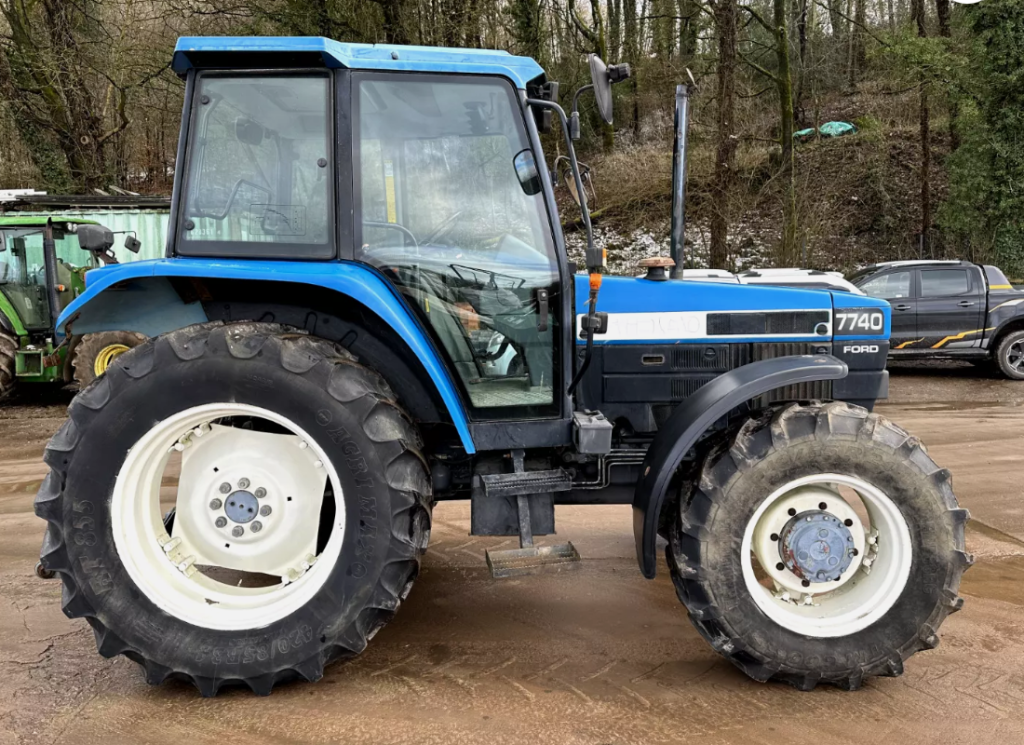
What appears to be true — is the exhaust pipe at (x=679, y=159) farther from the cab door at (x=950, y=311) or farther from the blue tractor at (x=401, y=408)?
the cab door at (x=950, y=311)

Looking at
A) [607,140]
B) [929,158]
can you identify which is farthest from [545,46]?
[929,158]

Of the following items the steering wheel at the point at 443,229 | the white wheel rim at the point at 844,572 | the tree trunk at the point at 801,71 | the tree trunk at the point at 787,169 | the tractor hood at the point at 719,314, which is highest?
the tree trunk at the point at 801,71

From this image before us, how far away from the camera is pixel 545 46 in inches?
819

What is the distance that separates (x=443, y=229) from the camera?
3045 mm

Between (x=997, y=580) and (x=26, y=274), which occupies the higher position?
(x=26, y=274)

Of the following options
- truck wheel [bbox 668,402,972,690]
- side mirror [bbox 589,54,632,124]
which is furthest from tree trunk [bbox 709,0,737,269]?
truck wheel [bbox 668,402,972,690]

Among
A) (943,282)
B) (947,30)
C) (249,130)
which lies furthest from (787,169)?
(249,130)

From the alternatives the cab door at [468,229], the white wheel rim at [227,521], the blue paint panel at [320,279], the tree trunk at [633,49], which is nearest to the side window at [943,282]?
the cab door at [468,229]

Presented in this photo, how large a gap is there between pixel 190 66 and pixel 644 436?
241 centimetres

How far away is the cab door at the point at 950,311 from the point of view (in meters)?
11.0

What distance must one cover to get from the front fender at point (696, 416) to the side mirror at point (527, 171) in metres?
1.05

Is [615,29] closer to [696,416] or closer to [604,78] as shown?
[604,78]

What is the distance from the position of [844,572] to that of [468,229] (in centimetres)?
195

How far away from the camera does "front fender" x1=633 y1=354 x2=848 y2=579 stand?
281 centimetres
